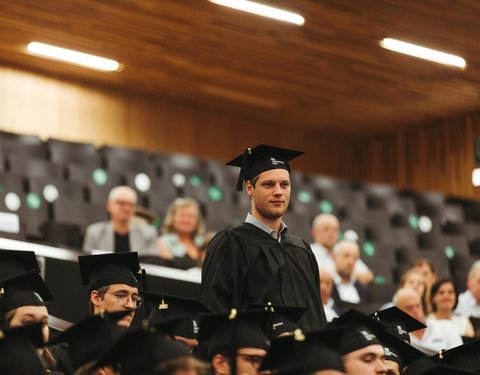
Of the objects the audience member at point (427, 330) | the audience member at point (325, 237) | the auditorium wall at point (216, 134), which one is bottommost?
the audience member at point (427, 330)

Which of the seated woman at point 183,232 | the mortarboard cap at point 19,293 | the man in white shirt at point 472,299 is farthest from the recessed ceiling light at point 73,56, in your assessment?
the mortarboard cap at point 19,293

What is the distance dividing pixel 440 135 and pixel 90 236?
5.72 meters

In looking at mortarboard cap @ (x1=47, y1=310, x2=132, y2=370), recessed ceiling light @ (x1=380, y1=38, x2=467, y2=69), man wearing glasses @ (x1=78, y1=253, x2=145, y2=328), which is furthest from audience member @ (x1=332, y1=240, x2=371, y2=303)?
mortarboard cap @ (x1=47, y1=310, x2=132, y2=370)

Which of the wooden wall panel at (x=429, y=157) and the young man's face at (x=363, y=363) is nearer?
the young man's face at (x=363, y=363)

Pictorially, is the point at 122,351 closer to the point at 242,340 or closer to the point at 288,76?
the point at 242,340

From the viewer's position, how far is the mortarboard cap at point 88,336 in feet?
11.2

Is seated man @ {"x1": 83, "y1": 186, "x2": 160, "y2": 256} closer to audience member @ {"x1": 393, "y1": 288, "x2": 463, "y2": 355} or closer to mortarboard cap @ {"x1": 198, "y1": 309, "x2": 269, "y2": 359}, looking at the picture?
audience member @ {"x1": 393, "y1": 288, "x2": 463, "y2": 355}

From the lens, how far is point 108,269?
4.25 metres

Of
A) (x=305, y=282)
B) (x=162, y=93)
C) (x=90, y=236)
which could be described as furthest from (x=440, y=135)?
(x=305, y=282)

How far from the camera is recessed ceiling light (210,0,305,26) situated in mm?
7227

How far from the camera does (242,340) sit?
343 centimetres

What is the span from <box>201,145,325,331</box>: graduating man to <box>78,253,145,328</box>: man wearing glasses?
1.83ft

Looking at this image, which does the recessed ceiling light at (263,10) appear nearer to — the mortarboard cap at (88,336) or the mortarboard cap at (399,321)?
the mortarboard cap at (399,321)

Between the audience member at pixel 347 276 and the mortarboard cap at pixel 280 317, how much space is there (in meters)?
2.81
